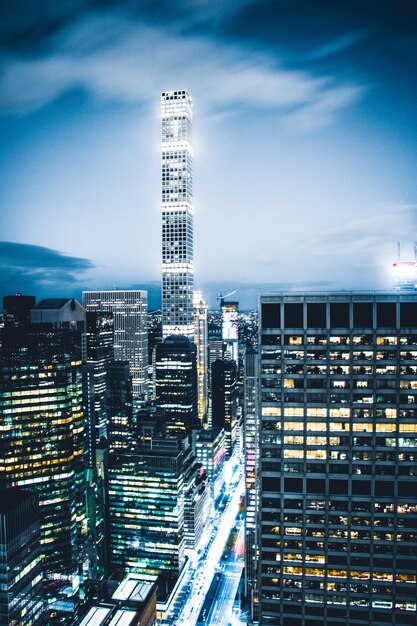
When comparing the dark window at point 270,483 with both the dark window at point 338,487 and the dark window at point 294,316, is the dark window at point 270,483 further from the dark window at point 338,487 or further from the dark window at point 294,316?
the dark window at point 294,316

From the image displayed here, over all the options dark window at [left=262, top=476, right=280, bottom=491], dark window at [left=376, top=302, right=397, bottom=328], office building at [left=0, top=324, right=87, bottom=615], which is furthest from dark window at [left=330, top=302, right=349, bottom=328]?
office building at [left=0, top=324, right=87, bottom=615]

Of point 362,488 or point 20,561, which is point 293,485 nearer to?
point 362,488

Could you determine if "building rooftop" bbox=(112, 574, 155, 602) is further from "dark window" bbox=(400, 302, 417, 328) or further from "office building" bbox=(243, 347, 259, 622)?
"dark window" bbox=(400, 302, 417, 328)

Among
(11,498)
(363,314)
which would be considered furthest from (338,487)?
(11,498)

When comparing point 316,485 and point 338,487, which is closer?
point 338,487

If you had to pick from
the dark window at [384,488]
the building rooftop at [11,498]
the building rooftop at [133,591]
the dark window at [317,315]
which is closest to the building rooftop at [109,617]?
the building rooftop at [133,591]

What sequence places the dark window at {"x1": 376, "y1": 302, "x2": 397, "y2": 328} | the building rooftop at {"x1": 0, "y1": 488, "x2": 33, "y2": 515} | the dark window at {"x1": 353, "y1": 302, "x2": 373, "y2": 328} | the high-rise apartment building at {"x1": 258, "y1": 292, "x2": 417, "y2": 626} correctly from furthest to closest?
the building rooftop at {"x1": 0, "y1": 488, "x2": 33, "y2": 515} → the dark window at {"x1": 353, "y1": 302, "x2": 373, "y2": 328} → the high-rise apartment building at {"x1": 258, "y1": 292, "x2": 417, "y2": 626} → the dark window at {"x1": 376, "y1": 302, "x2": 397, "y2": 328}
